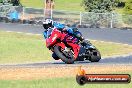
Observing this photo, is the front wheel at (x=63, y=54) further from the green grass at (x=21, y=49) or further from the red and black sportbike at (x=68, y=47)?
the green grass at (x=21, y=49)

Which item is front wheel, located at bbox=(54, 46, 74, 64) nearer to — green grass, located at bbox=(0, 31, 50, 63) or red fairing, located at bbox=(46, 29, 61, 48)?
red fairing, located at bbox=(46, 29, 61, 48)

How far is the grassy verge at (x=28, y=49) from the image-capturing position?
80.6 ft

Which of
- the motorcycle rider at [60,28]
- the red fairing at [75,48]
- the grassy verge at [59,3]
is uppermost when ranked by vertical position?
the motorcycle rider at [60,28]

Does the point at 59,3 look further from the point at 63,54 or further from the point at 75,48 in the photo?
the point at 75,48

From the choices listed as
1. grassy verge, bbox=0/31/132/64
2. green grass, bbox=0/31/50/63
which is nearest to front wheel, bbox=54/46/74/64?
grassy verge, bbox=0/31/132/64

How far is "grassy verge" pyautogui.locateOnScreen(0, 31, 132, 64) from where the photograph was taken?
24578 mm

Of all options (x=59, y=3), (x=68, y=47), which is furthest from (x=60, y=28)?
(x=59, y=3)

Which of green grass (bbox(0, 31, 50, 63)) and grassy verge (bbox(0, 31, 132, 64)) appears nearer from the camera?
green grass (bbox(0, 31, 50, 63))

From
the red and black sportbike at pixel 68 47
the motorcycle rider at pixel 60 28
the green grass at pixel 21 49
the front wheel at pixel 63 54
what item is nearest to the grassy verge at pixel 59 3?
the green grass at pixel 21 49

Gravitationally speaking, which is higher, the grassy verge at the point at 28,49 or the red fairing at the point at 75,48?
the red fairing at the point at 75,48

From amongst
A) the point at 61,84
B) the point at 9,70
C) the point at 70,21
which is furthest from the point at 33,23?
the point at 61,84

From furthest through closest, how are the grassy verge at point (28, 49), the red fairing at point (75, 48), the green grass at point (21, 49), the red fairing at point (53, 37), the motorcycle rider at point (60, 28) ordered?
1. the grassy verge at point (28, 49)
2. the green grass at point (21, 49)
3. the red fairing at point (75, 48)
4. the red fairing at point (53, 37)
5. the motorcycle rider at point (60, 28)

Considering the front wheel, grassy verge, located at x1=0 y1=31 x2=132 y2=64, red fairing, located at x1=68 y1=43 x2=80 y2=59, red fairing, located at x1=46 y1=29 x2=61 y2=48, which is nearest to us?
red fairing, located at x1=46 y1=29 x2=61 y2=48

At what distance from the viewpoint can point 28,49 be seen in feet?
90.2
